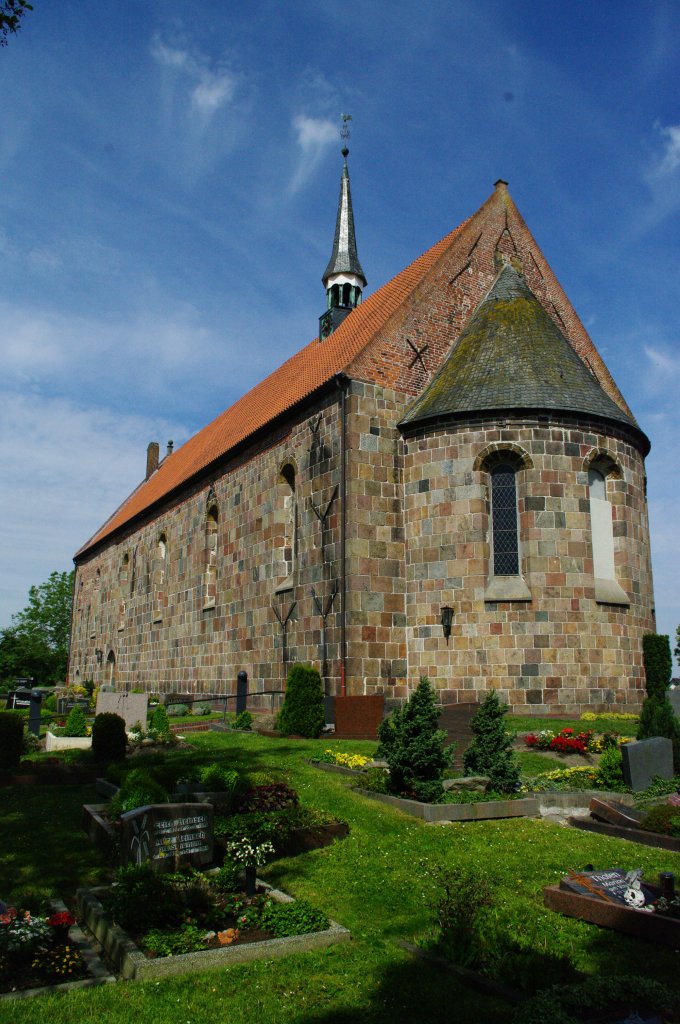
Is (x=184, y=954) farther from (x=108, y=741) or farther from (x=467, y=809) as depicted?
(x=108, y=741)

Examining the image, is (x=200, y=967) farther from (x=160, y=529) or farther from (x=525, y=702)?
(x=160, y=529)

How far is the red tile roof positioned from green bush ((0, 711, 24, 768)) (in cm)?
1000

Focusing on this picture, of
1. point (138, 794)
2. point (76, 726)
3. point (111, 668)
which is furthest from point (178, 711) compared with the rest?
point (111, 668)

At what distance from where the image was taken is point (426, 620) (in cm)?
1742

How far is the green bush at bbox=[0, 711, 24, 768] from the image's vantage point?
1177cm

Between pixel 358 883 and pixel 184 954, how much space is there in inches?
86.9

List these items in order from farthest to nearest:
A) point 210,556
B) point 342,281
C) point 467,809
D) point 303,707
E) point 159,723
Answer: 1. point 342,281
2. point 210,556
3. point 159,723
4. point 303,707
5. point 467,809

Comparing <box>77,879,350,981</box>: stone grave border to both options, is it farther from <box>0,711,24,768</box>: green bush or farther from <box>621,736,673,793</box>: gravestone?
<box>0,711,24,768</box>: green bush

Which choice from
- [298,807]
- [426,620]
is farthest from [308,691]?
[298,807]

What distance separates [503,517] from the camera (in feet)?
57.6

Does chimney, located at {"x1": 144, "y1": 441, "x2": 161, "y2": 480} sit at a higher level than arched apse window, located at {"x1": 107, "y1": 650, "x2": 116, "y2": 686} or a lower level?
higher

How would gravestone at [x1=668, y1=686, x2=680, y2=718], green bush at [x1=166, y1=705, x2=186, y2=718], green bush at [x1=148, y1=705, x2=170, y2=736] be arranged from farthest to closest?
green bush at [x1=166, y1=705, x2=186, y2=718] → green bush at [x1=148, y1=705, x2=170, y2=736] → gravestone at [x1=668, y1=686, x2=680, y2=718]

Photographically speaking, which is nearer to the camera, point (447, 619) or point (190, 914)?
point (190, 914)

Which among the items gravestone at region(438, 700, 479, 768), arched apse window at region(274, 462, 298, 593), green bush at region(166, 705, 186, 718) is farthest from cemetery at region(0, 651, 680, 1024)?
green bush at region(166, 705, 186, 718)
